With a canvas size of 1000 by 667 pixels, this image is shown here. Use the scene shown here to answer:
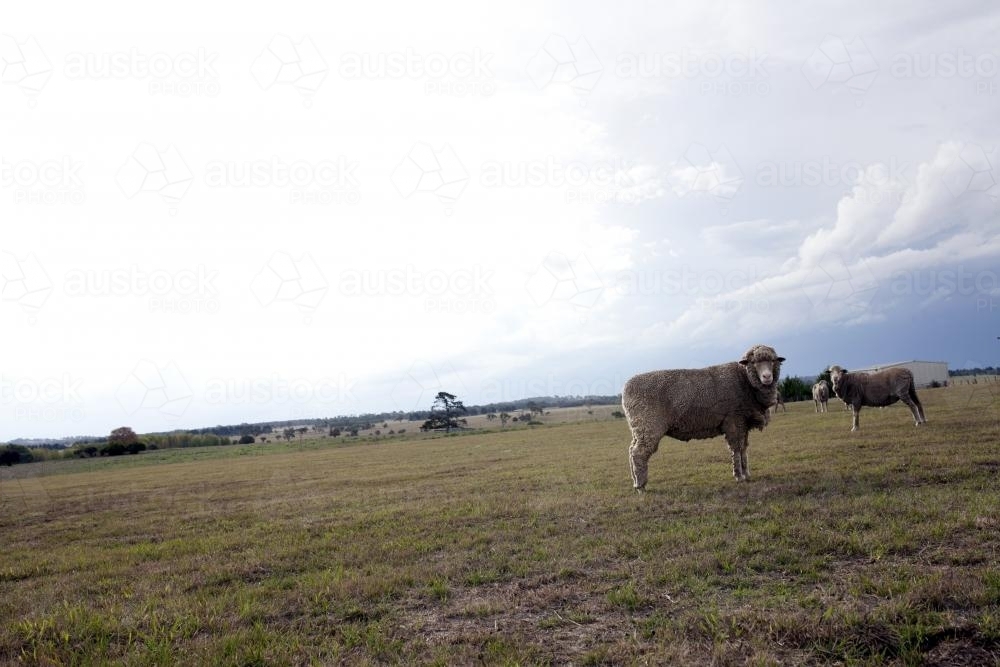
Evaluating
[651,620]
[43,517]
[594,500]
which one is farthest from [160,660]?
[43,517]

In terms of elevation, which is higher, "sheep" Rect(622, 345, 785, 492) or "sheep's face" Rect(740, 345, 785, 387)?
"sheep's face" Rect(740, 345, 785, 387)

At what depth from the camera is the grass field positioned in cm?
487

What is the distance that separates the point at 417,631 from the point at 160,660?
7.75ft

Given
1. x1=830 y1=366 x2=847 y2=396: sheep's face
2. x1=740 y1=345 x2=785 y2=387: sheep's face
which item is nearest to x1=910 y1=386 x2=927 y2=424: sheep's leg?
x1=830 y1=366 x2=847 y2=396: sheep's face

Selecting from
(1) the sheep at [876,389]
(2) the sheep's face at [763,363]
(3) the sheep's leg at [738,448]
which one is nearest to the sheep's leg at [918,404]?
(1) the sheep at [876,389]

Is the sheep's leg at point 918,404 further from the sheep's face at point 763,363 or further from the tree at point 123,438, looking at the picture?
the tree at point 123,438

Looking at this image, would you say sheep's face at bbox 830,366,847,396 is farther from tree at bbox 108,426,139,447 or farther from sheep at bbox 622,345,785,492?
tree at bbox 108,426,139,447

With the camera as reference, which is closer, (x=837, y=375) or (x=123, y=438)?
(x=837, y=375)

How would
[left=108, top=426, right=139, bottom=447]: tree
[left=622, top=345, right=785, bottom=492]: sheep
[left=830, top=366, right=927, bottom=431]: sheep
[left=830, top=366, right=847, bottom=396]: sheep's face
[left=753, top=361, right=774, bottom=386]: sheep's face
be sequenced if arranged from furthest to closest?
[left=108, top=426, right=139, bottom=447]: tree < [left=830, top=366, right=847, bottom=396]: sheep's face < [left=830, top=366, right=927, bottom=431]: sheep < [left=622, top=345, right=785, bottom=492]: sheep < [left=753, top=361, right=774, bottom=386]: sheep's face

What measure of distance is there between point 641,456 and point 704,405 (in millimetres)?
1784

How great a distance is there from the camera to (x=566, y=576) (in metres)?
6.73

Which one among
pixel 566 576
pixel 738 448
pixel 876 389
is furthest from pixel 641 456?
pixel 876 389

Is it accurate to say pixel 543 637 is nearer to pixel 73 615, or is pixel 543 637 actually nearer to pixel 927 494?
pixel 73 615

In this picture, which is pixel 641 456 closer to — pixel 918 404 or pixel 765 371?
pixel 765 371
